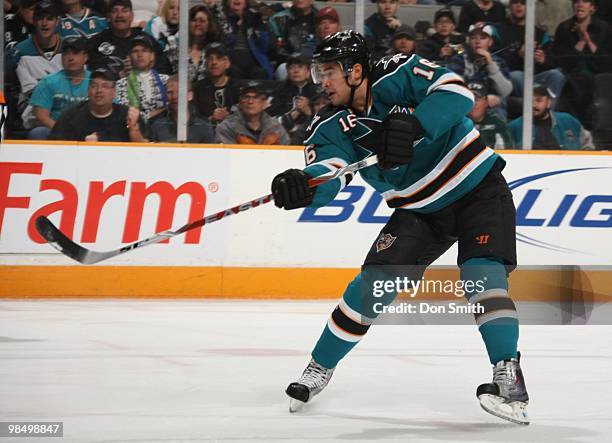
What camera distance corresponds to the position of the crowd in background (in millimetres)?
6496

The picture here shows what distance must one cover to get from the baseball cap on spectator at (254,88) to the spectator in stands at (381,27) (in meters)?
0.73

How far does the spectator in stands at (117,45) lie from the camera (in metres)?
6.60

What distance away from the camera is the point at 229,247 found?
21.1ft

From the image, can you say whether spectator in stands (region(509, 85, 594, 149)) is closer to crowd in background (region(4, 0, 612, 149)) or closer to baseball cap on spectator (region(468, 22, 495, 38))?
crowd in background (region(4, 0, 612, 149))

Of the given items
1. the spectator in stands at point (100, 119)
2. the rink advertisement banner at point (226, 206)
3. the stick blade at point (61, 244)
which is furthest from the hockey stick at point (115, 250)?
the spectator in stands at point (100, 119)

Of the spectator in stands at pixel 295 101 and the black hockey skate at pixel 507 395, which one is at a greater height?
the black hockey skate at pixel 507 395

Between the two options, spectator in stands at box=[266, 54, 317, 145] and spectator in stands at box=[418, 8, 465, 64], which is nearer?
spectator in stands at box=[266, 54, 317, 145]

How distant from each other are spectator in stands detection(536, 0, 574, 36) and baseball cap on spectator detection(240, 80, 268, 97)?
182cm

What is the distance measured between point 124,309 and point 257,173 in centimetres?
124

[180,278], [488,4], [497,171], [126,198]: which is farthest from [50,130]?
[497,171]

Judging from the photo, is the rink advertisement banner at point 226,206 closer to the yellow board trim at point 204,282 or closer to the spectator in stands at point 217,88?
the yellow board trim at point 204,282

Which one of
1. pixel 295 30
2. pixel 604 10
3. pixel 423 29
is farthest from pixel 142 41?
pixel 604 10

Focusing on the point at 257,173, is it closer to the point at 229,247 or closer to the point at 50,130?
the point at 229,247

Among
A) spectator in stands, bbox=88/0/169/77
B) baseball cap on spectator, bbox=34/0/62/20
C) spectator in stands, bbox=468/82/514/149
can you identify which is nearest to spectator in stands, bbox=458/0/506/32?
spectator in stands, bbox=468/82/514/149
